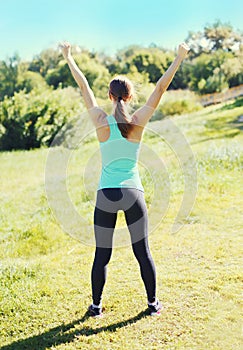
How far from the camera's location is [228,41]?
34250 millimetres

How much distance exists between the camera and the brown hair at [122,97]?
8.93 feet

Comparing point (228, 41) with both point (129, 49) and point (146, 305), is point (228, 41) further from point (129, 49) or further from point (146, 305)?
point (146, 305)

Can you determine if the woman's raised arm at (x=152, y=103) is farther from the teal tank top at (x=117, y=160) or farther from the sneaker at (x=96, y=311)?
the sneaker at (x=96, y=311)

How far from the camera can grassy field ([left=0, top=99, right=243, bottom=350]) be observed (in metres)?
2.81

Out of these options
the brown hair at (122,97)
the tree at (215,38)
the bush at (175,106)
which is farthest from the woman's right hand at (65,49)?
the tree at (215,38)

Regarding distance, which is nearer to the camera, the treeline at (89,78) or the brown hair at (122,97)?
the brown hair at (122,97)

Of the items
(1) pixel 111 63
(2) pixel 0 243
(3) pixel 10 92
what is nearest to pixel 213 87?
(1) pixel 111 63

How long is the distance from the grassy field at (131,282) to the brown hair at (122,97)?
50.7 inches

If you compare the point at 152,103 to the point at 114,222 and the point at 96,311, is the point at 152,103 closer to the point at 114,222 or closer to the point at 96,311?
the point at 114,222

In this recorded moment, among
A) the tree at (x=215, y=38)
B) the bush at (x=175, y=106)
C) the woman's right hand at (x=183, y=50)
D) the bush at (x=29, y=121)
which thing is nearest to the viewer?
the woman's right hand at (x=183, y=50)

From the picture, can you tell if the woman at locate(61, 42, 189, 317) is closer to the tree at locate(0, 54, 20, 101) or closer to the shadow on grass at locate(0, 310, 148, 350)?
the shadow on grass at locate(0, 310, 148, 350)

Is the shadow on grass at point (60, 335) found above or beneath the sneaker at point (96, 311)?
beneath

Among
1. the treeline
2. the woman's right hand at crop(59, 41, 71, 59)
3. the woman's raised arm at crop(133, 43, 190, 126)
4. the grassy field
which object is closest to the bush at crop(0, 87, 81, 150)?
the treeline

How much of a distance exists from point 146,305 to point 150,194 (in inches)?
125
